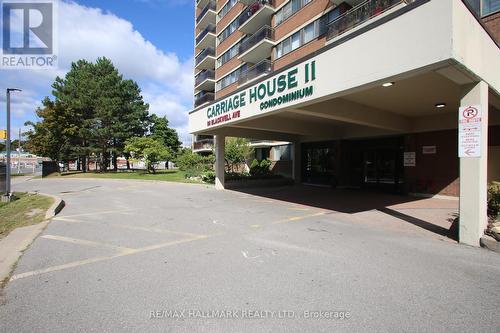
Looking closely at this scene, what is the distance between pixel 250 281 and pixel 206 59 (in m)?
40.0

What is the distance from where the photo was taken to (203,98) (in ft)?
135

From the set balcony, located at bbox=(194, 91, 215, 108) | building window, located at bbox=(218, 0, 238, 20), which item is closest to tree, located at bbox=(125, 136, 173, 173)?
balcony, located at bbox=(194, 91, 215, 108)

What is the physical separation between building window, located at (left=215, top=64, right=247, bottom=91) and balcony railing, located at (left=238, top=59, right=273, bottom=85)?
1.02 metres

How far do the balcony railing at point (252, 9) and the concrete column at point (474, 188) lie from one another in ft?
76.9

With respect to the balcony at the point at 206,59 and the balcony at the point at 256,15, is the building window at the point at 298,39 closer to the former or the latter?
the balcony at the point at 256,15

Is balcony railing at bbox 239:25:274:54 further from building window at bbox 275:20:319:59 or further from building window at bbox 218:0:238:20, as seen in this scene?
building window at bbox 218:0:238:20

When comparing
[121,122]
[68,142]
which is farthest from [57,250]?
[121,122]

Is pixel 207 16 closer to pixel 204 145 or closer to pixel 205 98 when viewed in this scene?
pixel 205 98

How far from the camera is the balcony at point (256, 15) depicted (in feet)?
82.2

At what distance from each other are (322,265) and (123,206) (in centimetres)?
882

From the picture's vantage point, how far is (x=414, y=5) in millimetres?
5570

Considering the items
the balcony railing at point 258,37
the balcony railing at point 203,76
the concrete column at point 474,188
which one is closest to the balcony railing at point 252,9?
the balcony railing at point 258,37

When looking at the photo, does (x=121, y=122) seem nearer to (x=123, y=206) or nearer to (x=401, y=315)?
(x=123, y=206)

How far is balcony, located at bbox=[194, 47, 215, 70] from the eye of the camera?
3947 cm
